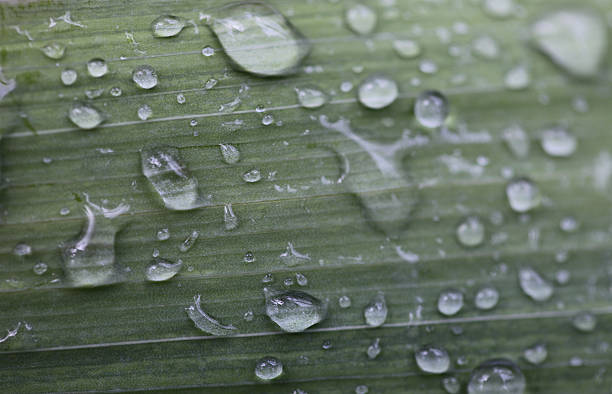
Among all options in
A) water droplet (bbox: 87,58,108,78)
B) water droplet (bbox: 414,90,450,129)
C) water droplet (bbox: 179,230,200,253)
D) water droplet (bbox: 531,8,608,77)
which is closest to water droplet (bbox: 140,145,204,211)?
water droplet (bbox: 179,230,200,253)

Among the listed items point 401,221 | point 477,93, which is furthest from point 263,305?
point 477,93

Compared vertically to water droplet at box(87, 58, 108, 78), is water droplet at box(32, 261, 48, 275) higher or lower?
lower

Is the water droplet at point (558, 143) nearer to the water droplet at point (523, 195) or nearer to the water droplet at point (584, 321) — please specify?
the water droplet at point (523, 195)

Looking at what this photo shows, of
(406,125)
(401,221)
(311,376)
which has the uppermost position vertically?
(406,125)

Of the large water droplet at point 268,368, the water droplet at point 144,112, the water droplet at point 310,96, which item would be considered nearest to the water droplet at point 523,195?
the water droplet at point 310,96

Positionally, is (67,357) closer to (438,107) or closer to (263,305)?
(263,305)

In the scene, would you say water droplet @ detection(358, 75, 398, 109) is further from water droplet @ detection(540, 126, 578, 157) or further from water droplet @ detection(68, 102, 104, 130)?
water droplet @ detection(68, 102, 104, 130)

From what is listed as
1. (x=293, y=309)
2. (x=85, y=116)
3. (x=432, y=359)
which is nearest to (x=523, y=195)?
(x=432, y=359)
